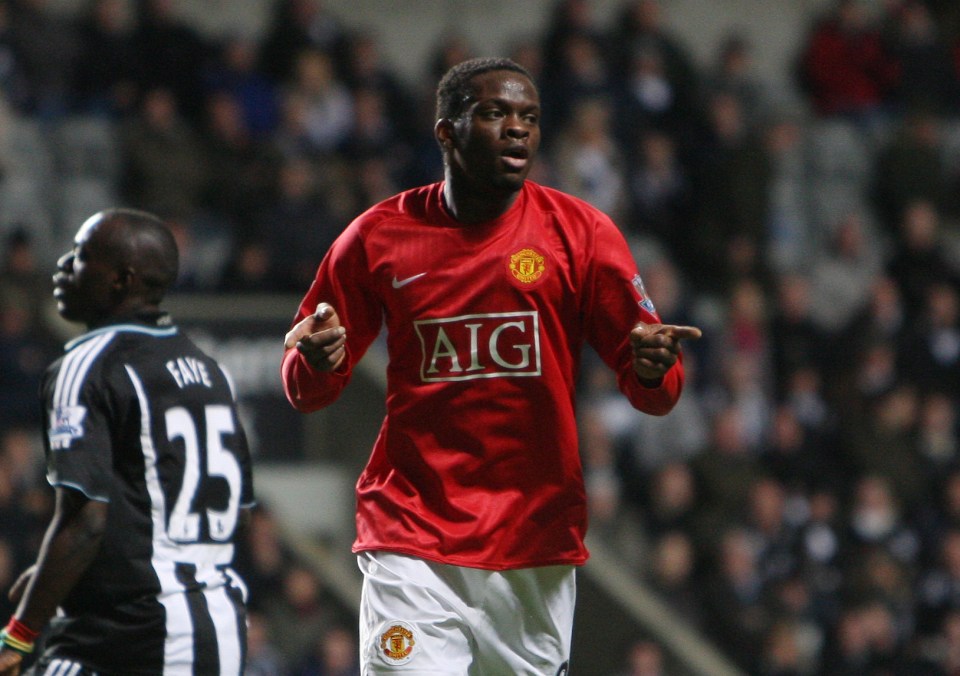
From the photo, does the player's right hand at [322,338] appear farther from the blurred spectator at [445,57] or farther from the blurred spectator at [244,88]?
the blurred spectator at [445,57]

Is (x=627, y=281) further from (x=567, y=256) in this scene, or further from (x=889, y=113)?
(x=889, y=113)

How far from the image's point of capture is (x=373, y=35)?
1358 centimetres

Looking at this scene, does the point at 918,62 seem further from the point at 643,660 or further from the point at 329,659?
the point at 329,659

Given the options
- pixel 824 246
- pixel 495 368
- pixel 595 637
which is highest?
pixel 495 368

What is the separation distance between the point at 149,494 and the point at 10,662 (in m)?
0.55

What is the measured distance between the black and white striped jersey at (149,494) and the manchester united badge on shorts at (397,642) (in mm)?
450

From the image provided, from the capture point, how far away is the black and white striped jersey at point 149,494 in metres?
4.23

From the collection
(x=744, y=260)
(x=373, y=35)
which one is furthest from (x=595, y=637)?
(x=373, y=35)

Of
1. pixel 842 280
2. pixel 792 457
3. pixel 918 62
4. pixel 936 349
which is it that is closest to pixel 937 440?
pixel 936 349

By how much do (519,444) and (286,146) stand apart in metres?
7.53

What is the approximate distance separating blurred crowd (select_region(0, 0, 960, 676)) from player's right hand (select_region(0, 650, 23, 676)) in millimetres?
4653

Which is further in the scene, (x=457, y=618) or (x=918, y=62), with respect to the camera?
(x=918, y=62)

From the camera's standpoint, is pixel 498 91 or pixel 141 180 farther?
pixel 141 180

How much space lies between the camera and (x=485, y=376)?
4.35 m
